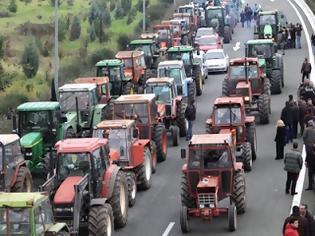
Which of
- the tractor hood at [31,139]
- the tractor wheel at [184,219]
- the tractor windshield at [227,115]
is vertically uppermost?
the tractor windshield at [227,115]

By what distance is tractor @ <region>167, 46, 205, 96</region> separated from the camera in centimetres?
4209

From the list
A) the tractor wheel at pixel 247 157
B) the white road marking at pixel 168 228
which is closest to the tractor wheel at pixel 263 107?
the tractor wheel at pixel 247 157

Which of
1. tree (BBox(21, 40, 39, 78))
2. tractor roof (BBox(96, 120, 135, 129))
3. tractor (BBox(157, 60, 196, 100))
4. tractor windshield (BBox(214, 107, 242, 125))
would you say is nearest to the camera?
tractor roof (BBox(96, 120, 135, 129))

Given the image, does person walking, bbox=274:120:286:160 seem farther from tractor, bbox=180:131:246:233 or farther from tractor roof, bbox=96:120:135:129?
tractor, bbox=180:131:246:233

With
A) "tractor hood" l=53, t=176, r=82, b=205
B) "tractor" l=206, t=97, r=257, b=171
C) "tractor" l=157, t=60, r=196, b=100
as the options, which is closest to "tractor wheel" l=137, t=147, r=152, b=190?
"tractor" l=206, t=97, r=257, b=171

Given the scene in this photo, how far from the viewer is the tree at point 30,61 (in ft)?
173

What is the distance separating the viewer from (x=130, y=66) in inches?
1631

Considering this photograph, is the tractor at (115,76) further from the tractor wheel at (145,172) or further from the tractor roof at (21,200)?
the tractor roof at (21,200)

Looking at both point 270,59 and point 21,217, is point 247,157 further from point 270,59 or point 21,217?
point 270,59

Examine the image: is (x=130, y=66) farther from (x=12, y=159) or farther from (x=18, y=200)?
(x=18, y=200)

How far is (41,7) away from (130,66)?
4796 centimetres

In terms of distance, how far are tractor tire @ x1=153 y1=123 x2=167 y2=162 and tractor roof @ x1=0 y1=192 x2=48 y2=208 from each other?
1260 centimetres

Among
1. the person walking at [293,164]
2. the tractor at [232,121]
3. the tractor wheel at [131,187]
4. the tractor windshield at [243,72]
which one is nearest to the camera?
the person walking at [293,164]

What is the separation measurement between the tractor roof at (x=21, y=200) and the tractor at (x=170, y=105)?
15.7 metres
